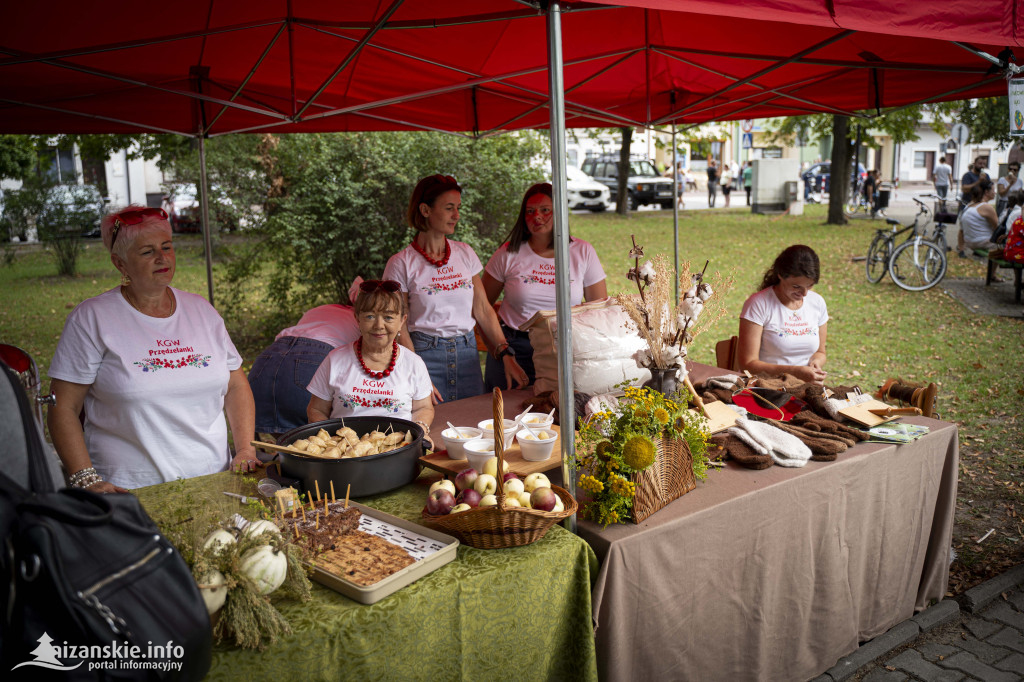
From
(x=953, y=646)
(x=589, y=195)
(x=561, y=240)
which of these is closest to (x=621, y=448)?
(x=561, y=240)

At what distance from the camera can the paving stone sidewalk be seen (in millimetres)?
2938

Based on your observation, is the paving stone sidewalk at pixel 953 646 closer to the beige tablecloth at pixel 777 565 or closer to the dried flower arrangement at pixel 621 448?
the beige tablecloth at pixel 777 565


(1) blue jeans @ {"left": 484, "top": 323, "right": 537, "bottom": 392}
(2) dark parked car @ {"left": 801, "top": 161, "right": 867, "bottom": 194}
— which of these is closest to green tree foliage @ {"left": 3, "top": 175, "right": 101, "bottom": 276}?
(1) blue jeans @ {"left": 484, "top": 323, "right": 537, "bottom": 392}

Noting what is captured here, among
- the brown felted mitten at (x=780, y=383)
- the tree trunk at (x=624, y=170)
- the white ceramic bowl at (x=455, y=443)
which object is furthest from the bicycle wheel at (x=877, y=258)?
the white ceramic bowl at (x=455, y=443)

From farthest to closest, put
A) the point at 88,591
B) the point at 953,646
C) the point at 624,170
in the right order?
the point at 624,170 → the point at 953,646 → the point at 88,591

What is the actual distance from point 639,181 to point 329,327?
21162mm

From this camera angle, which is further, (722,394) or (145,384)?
(722,394)

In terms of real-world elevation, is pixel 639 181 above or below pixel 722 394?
above

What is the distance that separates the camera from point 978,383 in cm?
693

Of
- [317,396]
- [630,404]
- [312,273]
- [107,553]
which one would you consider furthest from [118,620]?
[312,273]

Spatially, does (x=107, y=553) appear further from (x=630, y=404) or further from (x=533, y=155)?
(x=533, y=155)

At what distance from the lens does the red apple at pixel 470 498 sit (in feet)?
6.64

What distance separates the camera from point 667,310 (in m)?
2.60

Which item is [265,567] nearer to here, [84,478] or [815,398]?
[84,478]
